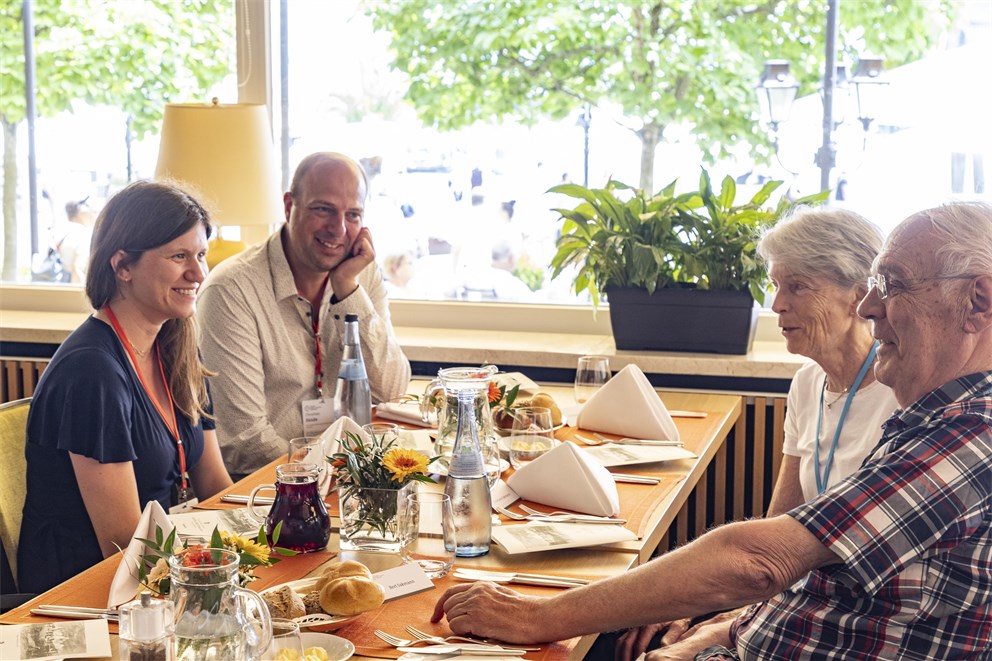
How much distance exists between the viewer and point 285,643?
1.24 m

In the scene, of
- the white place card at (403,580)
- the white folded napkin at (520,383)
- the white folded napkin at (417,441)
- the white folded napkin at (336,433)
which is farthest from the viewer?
the white folded napkin at (520,383)

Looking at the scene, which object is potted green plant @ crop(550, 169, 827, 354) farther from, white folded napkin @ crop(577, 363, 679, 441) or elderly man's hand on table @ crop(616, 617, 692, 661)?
elderly man's hand on table @ crop(616, 617, 692, 661)

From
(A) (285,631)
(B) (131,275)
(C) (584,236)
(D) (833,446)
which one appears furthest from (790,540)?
(C) (584,236)

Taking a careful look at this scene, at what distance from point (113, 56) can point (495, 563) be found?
337 centimetres

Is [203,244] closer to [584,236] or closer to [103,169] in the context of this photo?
[584,236]

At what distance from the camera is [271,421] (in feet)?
9.59

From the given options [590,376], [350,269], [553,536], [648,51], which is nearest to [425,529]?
[553,536]

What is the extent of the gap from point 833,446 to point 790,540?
2.66 feet

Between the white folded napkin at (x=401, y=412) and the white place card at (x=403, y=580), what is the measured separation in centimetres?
105

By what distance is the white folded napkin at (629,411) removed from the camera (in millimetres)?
2564

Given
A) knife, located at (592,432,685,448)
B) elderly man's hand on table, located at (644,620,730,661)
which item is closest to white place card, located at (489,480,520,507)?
elderly man's hand on table, located at (644,620,730,661)

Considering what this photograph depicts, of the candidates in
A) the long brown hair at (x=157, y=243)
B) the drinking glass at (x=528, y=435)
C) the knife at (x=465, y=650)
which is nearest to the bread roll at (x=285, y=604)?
the knife at (x=465, y=650)

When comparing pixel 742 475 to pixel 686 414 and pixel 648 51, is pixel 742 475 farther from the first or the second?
pixel 648 51

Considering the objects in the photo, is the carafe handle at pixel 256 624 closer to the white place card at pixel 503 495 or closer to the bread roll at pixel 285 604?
the bread roll at pixel 285 604
